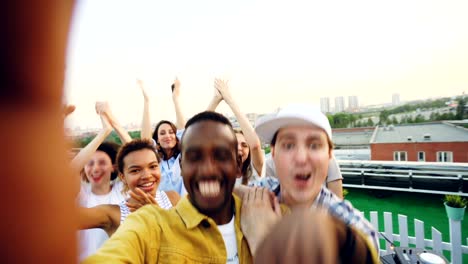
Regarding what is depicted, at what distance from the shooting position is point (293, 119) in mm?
1264

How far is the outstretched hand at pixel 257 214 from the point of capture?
965 mm

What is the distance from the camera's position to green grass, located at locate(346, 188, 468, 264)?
5406 mm

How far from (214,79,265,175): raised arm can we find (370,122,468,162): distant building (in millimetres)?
19740

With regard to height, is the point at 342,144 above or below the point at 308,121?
below

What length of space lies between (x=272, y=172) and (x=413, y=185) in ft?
27.9

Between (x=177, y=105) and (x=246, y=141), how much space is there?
4.26 feet

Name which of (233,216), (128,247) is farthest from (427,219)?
(128,247)

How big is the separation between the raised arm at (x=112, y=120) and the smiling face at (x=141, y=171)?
967 mm

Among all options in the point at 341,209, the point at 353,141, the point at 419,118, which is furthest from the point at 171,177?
the point at 419,118

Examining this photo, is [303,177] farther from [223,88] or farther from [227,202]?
[223,88]

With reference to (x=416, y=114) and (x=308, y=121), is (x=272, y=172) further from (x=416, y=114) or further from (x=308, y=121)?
(x=416, y=114)

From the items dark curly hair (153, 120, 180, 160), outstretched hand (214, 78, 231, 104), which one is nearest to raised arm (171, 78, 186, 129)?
dark curly hair (153, 120, 180, 160)

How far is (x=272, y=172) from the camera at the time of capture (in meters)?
2.29

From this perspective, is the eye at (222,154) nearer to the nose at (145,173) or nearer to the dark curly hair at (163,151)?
the nose at (145,173)
